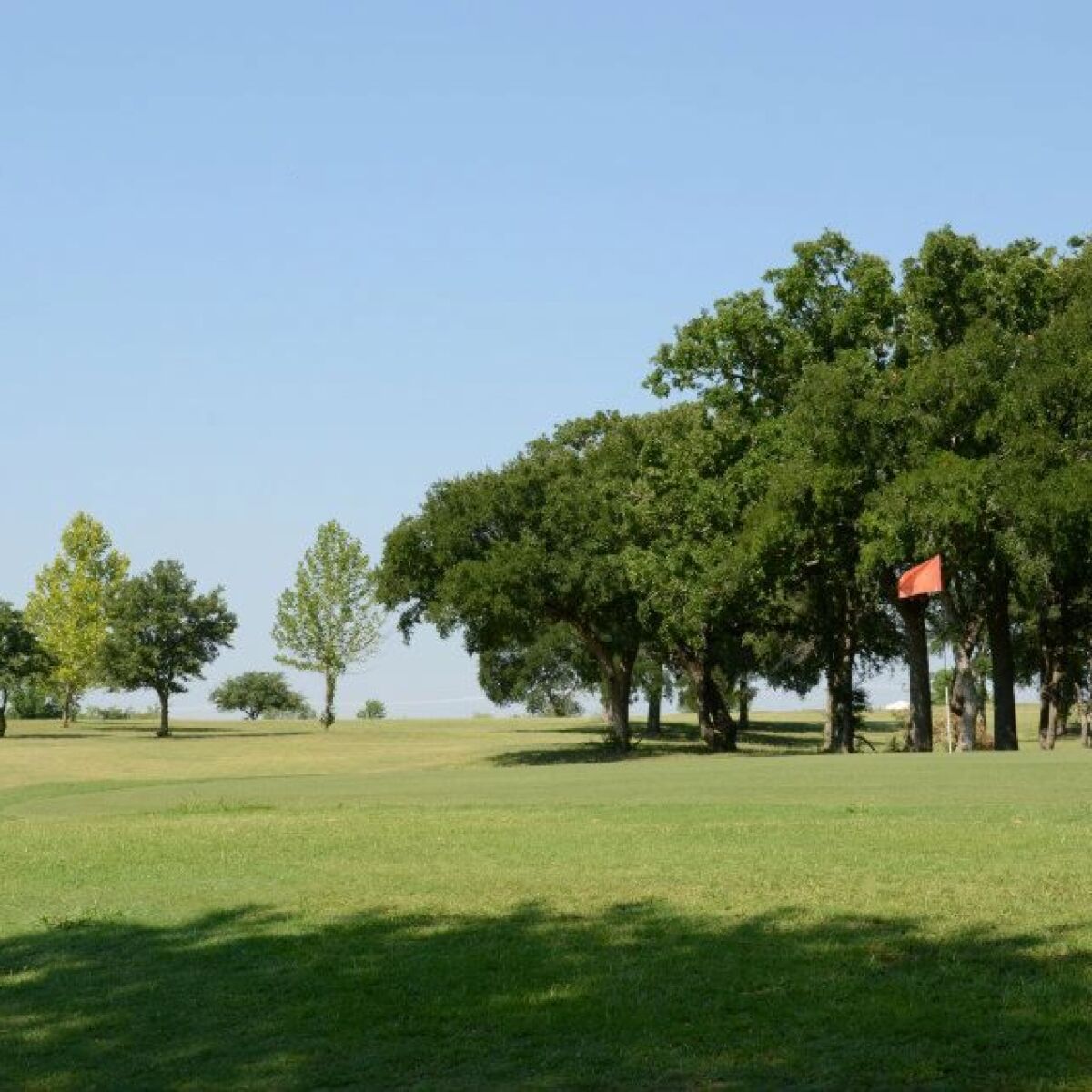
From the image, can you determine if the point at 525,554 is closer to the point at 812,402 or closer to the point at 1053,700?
the point at 812,402

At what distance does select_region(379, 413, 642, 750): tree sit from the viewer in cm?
6122

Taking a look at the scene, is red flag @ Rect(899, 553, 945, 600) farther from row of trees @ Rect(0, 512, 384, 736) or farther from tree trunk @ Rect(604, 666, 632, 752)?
row of trees @ Rect(0, 512, 384, 736)

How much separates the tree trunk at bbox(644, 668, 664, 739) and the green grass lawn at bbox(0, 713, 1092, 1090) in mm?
65978

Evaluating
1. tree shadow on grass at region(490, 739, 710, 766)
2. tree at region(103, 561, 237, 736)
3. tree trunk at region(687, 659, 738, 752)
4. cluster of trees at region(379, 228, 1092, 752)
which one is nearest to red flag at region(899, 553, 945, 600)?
cluster of trees at region(379, 228, 1092, 752)

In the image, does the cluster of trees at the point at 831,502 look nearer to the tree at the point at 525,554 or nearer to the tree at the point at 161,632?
the tree at the point at 525,554

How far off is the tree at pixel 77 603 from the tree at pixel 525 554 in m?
41.4

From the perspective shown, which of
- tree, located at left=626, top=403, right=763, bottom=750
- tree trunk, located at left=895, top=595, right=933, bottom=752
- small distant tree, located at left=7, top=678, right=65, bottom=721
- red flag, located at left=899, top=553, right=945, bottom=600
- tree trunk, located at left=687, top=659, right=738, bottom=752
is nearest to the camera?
red flag, located at left=899, top=553, right=945, bottom=600

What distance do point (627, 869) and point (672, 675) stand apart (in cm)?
8157

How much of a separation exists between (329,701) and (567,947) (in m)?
101

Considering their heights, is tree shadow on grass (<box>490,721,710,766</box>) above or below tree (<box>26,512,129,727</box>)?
below

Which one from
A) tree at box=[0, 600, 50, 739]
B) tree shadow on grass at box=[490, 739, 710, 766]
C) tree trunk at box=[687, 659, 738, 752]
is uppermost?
tree at box=[0, 600, 50, 739]

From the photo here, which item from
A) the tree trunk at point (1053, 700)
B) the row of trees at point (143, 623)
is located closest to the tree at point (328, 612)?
the row of trees at point (143, 623)

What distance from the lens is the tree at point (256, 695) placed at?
148 meters

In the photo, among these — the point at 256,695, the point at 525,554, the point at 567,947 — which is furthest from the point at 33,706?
the point at 567,947
